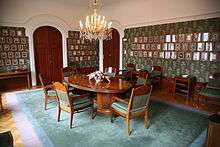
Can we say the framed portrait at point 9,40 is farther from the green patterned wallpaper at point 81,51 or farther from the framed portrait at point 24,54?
the green patterned wallpaper at point 81,51

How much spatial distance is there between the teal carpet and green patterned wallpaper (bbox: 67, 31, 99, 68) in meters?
4.02

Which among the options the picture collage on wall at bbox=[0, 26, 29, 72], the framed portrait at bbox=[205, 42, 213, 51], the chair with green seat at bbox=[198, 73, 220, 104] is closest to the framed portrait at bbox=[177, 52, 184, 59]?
the framed portrait at bbox=[205, 42, 213, 51]

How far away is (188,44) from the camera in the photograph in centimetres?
572

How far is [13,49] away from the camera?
261 inches

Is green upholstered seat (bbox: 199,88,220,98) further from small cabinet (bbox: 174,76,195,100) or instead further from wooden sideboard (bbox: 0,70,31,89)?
wooden sideboard (bbox: 0,70,31,89)

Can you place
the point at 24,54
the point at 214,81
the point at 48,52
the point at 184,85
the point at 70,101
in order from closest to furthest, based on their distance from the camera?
1. the point at 70,101
2. the point at 214,81
3. the point at 184,85
4. the point at 24,54
5. the point at 48,52

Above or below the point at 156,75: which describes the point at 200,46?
above

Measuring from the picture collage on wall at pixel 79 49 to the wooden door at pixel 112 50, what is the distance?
0.57 meters

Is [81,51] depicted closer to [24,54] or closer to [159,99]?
[24,54]

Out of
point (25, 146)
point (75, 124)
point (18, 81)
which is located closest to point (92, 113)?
point (75, 124)

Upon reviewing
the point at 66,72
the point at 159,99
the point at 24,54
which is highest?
the point at 24,54

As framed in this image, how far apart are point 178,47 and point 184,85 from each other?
1.33 metres

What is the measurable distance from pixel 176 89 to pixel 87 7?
541 centimetres

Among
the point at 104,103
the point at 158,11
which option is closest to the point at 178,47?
the point at 158,11
